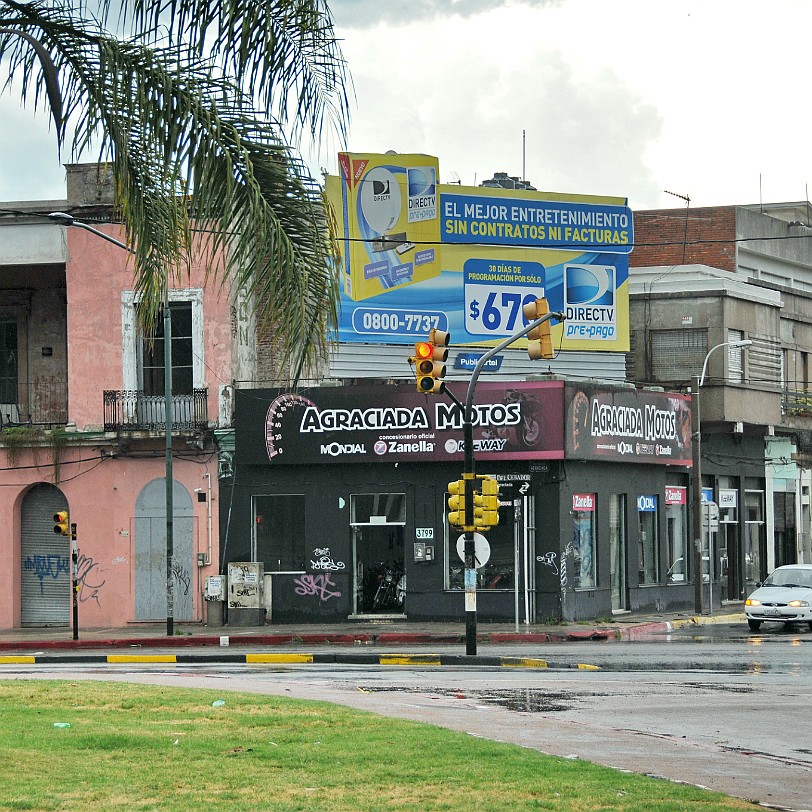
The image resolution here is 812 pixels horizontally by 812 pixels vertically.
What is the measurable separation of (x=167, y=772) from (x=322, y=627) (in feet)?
77.3

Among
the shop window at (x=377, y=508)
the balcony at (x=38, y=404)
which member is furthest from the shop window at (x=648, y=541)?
the balcony at (x=38, y=404)

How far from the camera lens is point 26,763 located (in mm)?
10484

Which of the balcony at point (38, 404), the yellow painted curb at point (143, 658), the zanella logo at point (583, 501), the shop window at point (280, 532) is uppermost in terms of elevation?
the balcony at point (38, 404)

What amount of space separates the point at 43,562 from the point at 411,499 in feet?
32.4

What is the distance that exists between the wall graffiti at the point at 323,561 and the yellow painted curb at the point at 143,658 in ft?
24.1

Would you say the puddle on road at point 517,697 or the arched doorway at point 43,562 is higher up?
the arched doorway at point 43,562

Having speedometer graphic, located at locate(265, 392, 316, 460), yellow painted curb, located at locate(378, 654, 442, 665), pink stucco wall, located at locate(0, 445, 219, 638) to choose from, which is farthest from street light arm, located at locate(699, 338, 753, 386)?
yellow painted curb, located at locate(378, 654, 442, 665)

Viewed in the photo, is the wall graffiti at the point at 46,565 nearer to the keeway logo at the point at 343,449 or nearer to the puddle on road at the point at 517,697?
the keeway logo at the point at 343,449

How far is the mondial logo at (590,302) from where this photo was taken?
3791cm

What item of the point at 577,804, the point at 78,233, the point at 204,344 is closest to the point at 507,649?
the point at 204,344

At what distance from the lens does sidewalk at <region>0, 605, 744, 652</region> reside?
3083 centimetres

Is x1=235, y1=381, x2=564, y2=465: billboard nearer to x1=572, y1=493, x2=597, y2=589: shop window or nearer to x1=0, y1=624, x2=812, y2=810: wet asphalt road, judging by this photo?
x1=572, y1=493, x2=597, y2=589: shop window

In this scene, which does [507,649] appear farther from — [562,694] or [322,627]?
[562,694]

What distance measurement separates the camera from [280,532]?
35.6m
